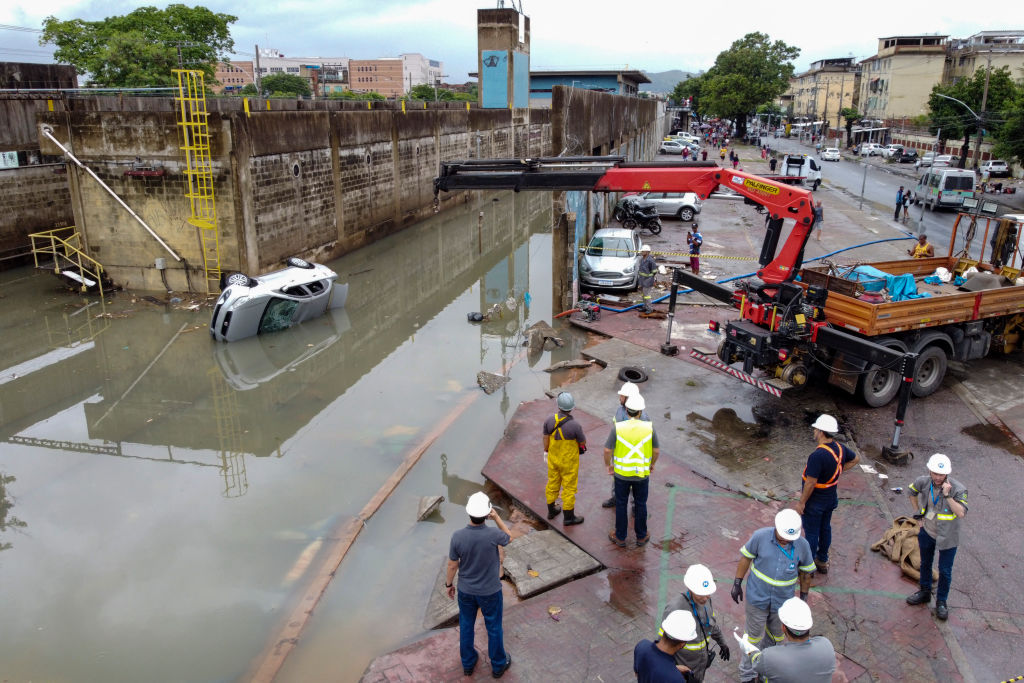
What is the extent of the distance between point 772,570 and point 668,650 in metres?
1.60

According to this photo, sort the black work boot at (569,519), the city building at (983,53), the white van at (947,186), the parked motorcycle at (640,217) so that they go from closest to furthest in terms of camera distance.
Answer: the black work boot at (569,519) → the parked motorcycle at (640,217) → the white van at (947,186) → the city building at (983,53)

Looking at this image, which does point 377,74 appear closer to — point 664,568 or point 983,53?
point 983,53

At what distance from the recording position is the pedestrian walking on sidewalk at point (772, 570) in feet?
17.6

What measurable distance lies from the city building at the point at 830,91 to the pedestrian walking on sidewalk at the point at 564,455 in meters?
100

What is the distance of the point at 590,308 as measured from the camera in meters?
15.5

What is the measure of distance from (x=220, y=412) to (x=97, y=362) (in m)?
4.04

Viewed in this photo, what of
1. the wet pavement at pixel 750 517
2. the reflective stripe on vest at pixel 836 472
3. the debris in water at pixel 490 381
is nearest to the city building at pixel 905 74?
the wet pavement at pixel 750 517

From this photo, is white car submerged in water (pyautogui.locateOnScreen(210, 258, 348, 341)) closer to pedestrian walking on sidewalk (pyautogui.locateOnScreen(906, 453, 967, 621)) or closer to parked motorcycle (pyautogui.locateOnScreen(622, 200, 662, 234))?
pedestrian walking on sidewalk (pyautogui.locateOnScreen(906, 453, 967, 621))

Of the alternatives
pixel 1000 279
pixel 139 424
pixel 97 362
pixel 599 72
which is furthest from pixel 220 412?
pixel 599 72

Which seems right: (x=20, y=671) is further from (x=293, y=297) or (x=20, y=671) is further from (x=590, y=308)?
(x=590, y=308)

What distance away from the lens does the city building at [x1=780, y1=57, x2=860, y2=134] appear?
103438 mm

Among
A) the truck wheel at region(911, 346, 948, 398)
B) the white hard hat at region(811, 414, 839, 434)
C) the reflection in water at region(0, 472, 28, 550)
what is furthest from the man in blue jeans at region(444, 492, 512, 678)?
the truck wheel at region(911, 346, 948, 398)

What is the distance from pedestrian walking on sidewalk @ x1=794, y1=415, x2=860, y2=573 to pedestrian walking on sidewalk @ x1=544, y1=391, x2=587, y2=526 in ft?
7.32

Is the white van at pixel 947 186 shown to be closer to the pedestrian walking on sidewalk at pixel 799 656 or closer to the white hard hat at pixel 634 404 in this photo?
the white hard hat at pixel 634 404
